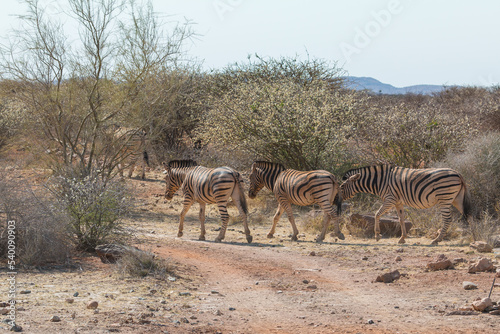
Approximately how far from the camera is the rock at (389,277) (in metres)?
8.18

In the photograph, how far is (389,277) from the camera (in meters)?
8.20

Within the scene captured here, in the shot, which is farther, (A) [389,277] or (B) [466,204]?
(B) [466,204]

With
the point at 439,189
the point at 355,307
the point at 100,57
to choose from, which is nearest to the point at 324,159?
the point at 439,189

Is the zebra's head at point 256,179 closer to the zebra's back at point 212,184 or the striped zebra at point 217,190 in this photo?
the striped zebra at point 217,190

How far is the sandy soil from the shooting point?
6102mm

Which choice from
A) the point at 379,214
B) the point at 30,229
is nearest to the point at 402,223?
the point at 379,214

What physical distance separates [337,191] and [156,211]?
6.83 m

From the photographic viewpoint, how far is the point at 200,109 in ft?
80.6

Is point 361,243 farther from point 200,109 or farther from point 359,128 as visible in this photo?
point 200,109

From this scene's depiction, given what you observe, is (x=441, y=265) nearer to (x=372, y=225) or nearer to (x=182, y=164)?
(x=372, y=225)

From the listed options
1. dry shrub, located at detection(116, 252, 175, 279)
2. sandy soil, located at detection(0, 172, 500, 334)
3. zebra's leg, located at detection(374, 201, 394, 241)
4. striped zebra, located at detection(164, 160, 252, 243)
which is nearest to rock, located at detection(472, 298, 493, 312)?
sandy soil, located at detection(0, 172, 500, 334)

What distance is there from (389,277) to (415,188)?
14.1ft

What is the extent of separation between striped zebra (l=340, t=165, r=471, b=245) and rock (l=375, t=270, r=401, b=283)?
12.2 feet

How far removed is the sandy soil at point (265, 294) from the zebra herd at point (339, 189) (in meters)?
1.10
